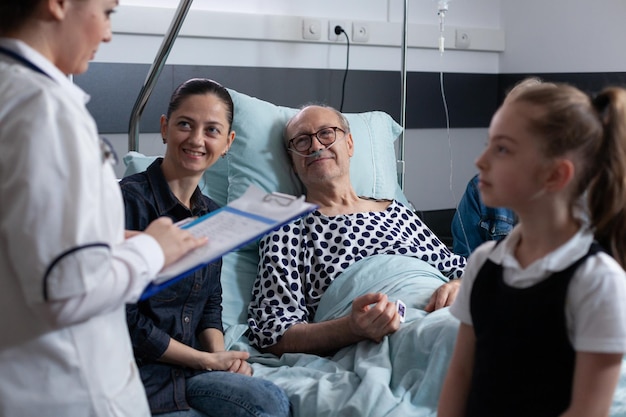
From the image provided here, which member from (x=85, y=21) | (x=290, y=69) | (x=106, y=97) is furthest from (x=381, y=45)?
(x=85, y=21)

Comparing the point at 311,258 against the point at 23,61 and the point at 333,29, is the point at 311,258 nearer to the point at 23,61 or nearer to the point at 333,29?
the point at 23,61

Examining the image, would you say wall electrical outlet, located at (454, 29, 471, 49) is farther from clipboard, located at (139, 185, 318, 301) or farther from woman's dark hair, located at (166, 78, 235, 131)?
clipboard, located at (139, 185, 318, 301)

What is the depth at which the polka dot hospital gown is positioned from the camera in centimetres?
227

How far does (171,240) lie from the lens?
1.26m

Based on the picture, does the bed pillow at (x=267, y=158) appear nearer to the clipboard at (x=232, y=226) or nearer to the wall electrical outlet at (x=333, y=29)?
the wall electrical outlet at (x=333, y=29)

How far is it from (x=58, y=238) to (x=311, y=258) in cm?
137

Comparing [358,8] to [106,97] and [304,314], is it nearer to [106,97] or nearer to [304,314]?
[106,97]

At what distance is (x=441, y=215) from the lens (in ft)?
13.1

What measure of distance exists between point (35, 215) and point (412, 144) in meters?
3.01

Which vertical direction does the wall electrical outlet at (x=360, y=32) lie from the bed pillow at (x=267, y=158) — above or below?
above

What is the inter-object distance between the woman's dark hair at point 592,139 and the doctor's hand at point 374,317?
2.79ft

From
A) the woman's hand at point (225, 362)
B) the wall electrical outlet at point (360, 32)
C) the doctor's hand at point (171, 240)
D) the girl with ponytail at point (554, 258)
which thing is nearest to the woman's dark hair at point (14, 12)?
the doctor's hand at point (171, 240)

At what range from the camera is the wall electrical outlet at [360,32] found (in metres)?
3.56

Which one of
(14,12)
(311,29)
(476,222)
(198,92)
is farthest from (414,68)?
(14,12)
